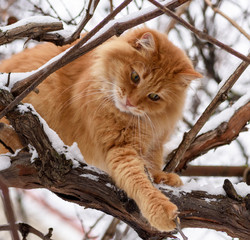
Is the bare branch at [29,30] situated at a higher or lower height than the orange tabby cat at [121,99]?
lower

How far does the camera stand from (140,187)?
2.20 metres

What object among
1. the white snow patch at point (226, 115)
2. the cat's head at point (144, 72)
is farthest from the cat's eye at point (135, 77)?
the white snow patch at point (226, 115)

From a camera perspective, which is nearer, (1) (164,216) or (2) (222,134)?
(1) (164,216)

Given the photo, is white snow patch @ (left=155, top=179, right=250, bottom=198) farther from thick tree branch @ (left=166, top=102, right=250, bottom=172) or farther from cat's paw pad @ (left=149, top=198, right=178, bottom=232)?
thick tree branch @ (left=166, top=102, right=250, bottom=172)

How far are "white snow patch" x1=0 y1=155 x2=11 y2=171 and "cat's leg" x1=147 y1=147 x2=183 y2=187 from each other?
0.99m

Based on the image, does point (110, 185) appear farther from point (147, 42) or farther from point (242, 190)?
point (147, 42)

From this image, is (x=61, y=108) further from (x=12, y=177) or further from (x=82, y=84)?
(x=12, y=177)

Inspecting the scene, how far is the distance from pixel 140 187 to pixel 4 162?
2.66ft

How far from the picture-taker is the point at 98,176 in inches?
84.9

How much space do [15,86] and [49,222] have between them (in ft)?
7.17

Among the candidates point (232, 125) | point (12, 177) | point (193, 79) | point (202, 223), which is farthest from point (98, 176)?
point (232, 125)

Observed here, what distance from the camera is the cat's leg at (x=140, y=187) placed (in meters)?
2.00

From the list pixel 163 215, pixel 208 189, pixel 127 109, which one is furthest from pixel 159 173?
pixel 163 215

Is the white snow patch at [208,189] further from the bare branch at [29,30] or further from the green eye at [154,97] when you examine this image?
the bare branch at [29,30]
